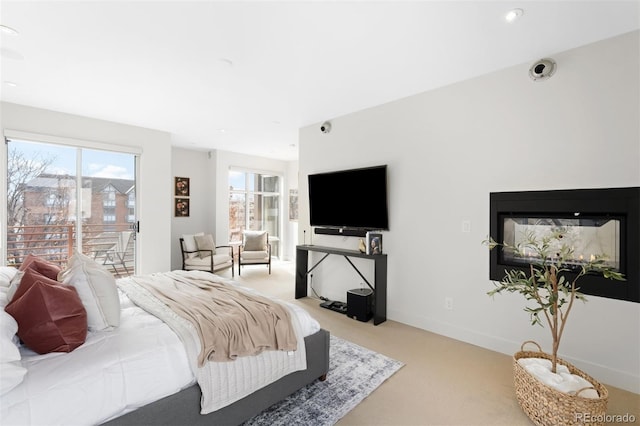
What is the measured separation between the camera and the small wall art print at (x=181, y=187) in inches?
247

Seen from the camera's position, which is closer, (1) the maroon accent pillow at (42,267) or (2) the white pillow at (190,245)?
(1) the maroon accent pillow at (42,267)

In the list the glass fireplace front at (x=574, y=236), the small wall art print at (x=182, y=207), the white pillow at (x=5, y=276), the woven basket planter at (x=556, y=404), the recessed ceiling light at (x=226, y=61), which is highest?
the recessed ceiling light at (x=226, y=61)

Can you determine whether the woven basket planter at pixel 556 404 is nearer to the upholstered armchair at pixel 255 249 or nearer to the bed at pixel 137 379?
the bed at pixel 137 379

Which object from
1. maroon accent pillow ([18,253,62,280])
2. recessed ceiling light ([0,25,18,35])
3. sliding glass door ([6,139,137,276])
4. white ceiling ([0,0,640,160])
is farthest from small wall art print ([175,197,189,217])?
recessed ceiling light ([0,25,18,35])

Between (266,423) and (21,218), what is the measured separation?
A: 4.21m

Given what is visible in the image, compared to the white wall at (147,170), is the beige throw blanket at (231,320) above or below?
below

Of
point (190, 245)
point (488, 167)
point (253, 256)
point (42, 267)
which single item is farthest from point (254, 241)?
point (488, 167)

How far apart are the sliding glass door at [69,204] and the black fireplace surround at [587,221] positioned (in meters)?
5.05

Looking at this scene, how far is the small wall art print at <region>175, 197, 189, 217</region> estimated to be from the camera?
6.25m


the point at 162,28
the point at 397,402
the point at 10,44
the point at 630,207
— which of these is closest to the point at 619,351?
the point at 630,207

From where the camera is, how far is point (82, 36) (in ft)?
7.68

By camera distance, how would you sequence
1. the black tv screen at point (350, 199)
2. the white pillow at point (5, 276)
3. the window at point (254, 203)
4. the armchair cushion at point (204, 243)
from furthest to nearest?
the window at point (254, 203), the armchair cushion at point (204, 243), the black tv screen at point (350, 199), the white pillow at point (5, 276)

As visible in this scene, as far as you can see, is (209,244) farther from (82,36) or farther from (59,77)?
(82,36)

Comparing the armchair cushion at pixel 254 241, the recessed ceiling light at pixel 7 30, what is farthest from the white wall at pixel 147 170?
the recessed ceiling light at pixel 7 30
